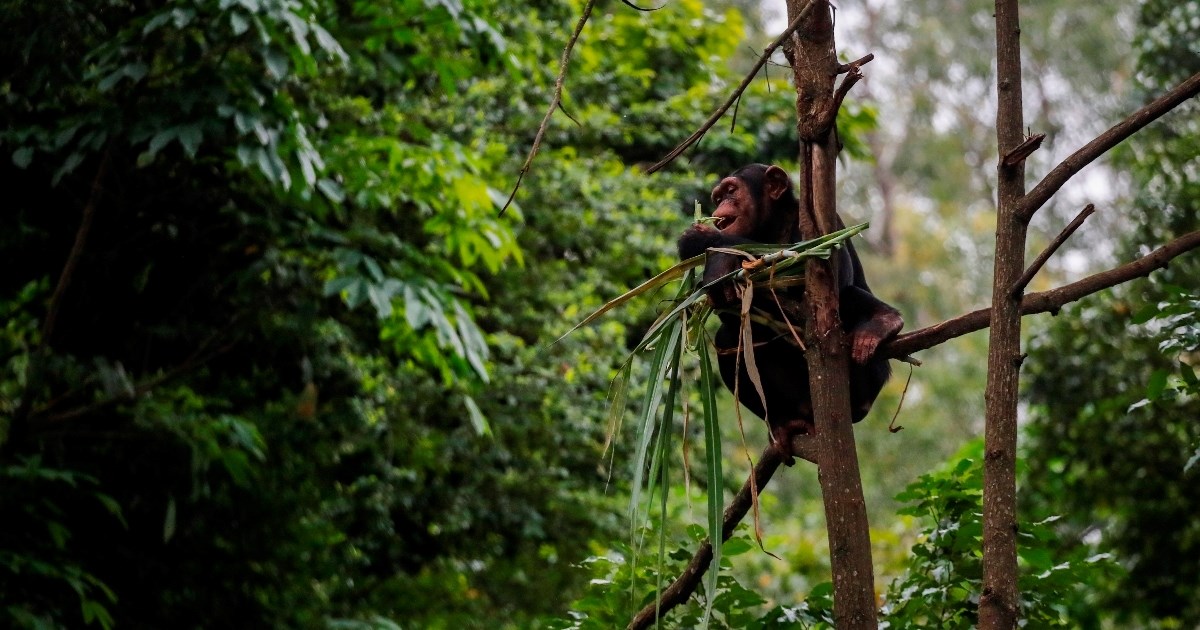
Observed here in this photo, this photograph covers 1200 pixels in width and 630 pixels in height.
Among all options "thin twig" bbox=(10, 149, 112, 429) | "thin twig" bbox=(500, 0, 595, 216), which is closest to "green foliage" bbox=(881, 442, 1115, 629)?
"thin twig" bbox=(500, 0, 595, 216)

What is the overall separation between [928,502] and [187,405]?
11.6ft

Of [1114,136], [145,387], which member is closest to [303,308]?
[145,387]

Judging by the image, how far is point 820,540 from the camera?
29.6 ft

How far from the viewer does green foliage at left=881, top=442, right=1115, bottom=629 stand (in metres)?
2.57

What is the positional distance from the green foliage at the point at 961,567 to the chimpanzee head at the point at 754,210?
825mm

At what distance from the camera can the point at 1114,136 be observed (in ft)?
6.07

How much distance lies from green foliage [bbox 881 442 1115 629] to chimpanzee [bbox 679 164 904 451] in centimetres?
34

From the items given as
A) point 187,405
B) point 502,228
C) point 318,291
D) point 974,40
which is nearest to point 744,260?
point 502,228

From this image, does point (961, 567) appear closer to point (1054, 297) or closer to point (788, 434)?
point (788, 434)

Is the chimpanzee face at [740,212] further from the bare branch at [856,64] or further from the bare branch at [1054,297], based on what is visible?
the bare branch at [856,64]

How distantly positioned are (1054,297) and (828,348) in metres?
0.38

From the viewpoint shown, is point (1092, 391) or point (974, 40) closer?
point (1092, 391)

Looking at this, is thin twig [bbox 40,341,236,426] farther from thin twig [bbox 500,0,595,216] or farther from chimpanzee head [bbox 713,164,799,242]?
thin twig [bbox 500,0,595,216]

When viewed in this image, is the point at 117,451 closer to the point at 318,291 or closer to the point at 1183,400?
the point at 318,291
